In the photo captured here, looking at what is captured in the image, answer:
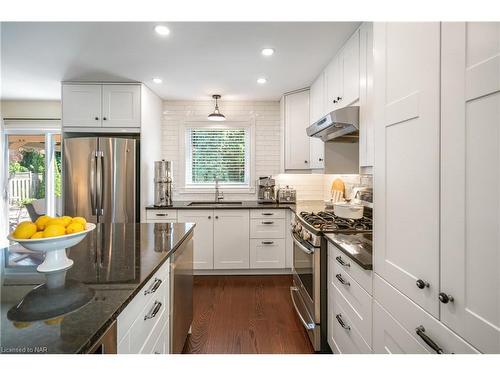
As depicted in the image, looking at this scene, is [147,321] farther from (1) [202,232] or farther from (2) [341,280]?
(1) [202,232]

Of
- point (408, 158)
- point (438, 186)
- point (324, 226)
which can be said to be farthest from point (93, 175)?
point (438, 186)

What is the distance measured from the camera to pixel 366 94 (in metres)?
1.86

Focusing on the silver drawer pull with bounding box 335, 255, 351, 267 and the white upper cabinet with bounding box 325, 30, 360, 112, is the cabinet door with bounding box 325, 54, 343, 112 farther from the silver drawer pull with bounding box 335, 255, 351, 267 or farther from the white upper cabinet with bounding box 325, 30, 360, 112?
the silver drawer pull with bounding box 335, 255, 351, 267

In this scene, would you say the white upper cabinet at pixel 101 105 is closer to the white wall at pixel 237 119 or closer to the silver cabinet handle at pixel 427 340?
the white wall at pixel 237 119

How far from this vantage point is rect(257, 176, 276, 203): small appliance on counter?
12.7ft

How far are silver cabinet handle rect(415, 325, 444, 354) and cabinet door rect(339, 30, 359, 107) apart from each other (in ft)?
5.44

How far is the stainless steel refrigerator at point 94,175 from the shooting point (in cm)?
302

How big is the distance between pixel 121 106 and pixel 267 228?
2428 millimetres

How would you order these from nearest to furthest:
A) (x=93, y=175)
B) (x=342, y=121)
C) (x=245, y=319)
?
(x=342, y=121)
(x=245, y=319)
(x=93, y=175)
